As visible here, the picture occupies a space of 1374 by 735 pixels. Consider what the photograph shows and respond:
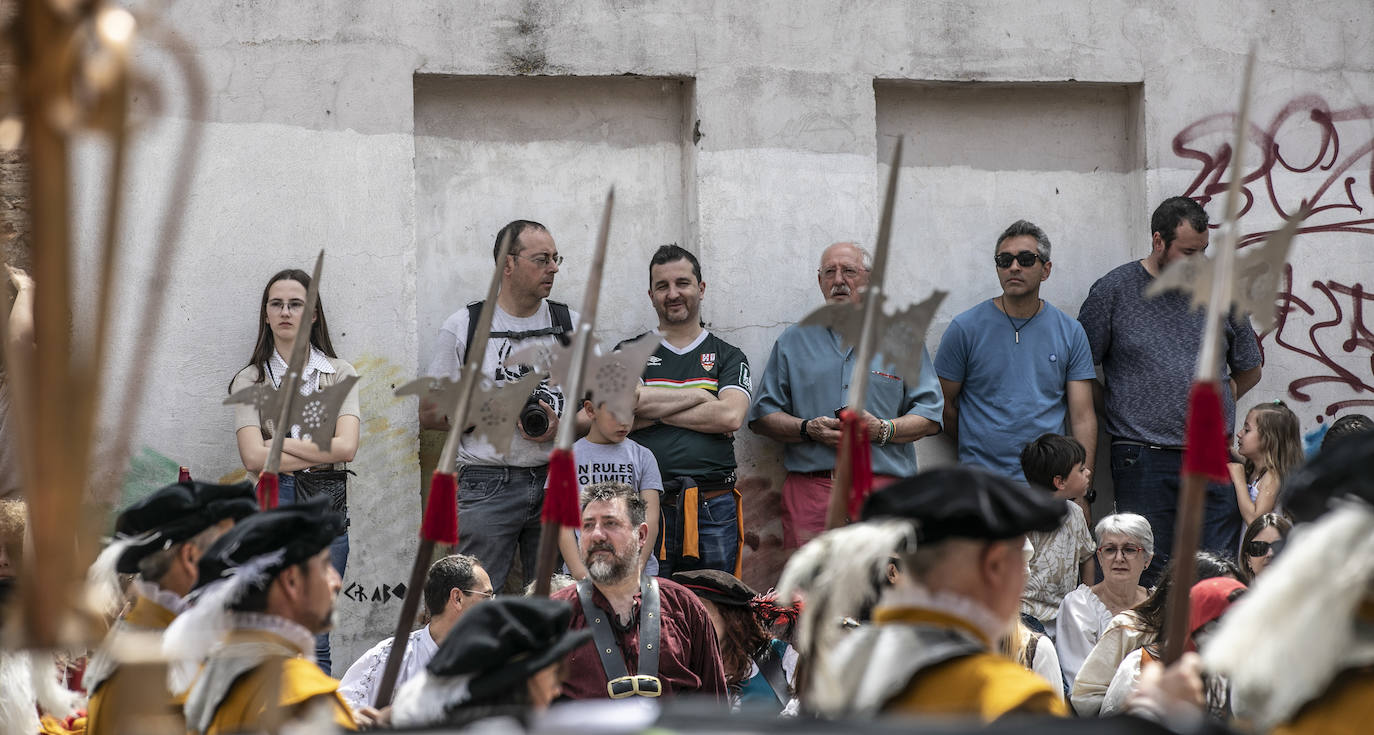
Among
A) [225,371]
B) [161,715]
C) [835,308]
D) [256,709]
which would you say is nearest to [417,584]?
[256,709]

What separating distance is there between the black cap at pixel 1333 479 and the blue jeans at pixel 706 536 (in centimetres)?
460

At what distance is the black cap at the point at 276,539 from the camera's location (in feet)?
12.5

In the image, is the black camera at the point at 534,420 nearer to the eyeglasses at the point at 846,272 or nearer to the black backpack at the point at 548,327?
the black backpack at the point at 548,327

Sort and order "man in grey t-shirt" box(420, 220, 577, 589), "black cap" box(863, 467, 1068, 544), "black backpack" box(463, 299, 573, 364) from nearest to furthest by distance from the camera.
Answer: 1. "black cap" box(863, 467, 1068, 544)
2. "man in grey t-shirt" box(420, 220, 577, 589)
3. "black backpack" box(463, 299, 573, 364)

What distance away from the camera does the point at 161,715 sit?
2.27m

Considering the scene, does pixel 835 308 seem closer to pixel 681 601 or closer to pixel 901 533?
pixel 901 533

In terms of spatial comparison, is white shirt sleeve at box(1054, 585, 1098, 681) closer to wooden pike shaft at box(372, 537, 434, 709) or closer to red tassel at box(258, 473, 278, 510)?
wooden pike shaft at box(372, 537, 434, 709)

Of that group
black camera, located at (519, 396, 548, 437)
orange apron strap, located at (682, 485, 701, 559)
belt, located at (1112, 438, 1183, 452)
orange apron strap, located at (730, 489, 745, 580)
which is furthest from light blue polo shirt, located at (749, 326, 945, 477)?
black camera, located at (519, 396, 548, 437)

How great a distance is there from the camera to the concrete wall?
776 cm

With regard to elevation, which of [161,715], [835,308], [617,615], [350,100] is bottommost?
[617,615]

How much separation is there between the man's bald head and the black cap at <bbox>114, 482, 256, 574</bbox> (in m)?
3.76

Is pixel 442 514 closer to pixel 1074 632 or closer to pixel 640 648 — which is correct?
pixel 640 648

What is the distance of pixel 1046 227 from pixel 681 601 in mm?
3786

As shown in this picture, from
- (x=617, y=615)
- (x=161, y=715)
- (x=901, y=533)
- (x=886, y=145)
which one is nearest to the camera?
(x=161, y=715)
